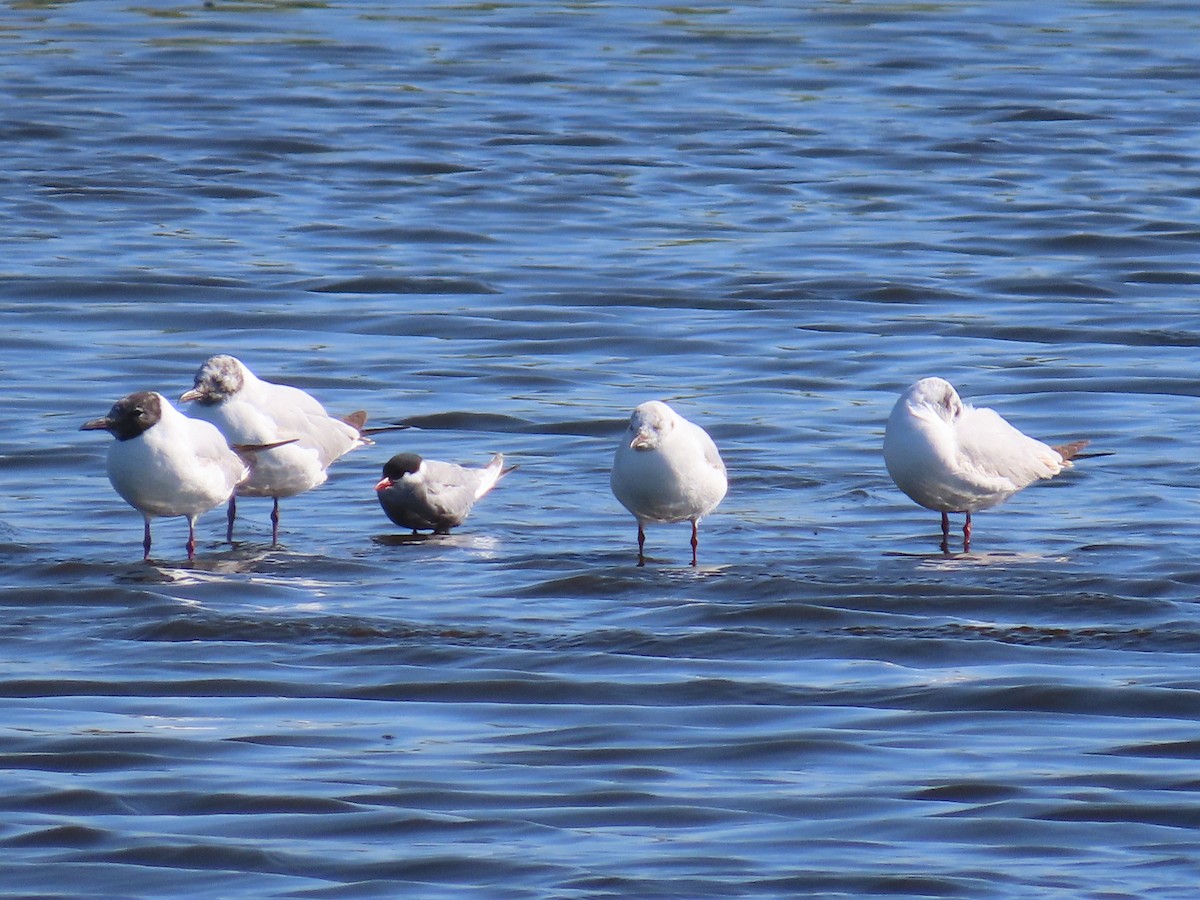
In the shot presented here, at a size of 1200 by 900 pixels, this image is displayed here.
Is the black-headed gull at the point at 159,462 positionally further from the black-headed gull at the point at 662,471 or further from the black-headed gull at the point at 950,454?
the black-headed gull at the point at 950,454

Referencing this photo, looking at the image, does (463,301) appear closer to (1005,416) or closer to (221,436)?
(1005,416)

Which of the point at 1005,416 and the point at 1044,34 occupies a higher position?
the point at 1044,34

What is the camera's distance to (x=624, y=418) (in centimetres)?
1335

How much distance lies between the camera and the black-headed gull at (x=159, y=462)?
10.3m

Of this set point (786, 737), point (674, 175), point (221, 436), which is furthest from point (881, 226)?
point (786, 737)

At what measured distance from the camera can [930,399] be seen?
10.8 metres

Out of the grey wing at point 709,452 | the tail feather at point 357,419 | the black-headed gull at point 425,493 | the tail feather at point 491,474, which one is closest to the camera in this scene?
the grey wing at point 709,452

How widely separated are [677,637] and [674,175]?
12.2 m

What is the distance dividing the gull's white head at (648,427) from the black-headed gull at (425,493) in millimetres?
1127

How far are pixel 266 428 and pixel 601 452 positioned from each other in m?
2.25

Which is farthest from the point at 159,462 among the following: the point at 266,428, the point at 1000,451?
the point at 1000,451

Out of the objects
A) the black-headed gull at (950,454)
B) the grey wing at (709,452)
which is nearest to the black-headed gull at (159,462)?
the grey wing at (709,452)

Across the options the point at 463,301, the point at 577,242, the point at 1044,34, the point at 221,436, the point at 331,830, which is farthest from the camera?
the point at 1044,34

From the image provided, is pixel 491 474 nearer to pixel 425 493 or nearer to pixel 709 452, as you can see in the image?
pixel 425 493
